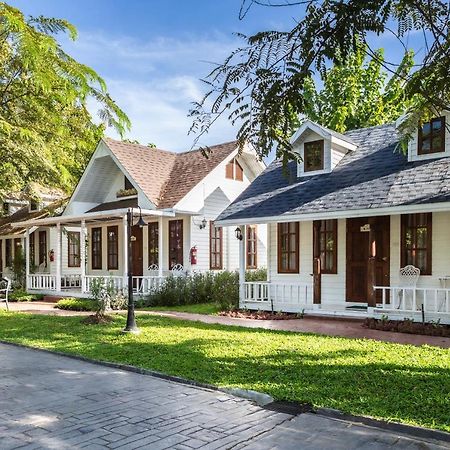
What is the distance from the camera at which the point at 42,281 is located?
22.7 m

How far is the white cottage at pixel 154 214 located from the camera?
1914 cm

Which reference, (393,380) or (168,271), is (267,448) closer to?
(393,380)

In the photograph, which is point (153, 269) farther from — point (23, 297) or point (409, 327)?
point (409, 327)

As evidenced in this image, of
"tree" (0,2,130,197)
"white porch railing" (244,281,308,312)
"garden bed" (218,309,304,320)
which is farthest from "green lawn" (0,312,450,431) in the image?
"tree" (0,2,130,197)

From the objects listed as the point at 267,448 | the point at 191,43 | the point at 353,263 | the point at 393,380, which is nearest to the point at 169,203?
the point at 353,263

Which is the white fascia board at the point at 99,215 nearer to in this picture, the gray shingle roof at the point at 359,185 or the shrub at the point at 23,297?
the shrub at the point at 23,297

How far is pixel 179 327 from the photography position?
460 inches

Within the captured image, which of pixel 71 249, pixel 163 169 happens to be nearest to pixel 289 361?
pixel 163 169

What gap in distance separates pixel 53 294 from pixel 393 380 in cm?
1695

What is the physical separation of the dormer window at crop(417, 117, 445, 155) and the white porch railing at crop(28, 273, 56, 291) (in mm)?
15361

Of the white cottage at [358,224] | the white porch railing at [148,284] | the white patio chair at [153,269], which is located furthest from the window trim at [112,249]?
the white cottage at [358,224]

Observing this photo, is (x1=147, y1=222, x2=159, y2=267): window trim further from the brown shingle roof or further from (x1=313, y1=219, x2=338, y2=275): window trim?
(x1=313, y1=219, x2=338, y2=275): window trim

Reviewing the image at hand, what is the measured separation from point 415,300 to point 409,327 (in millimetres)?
→ 1207

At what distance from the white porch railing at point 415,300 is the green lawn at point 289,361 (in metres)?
2.70
